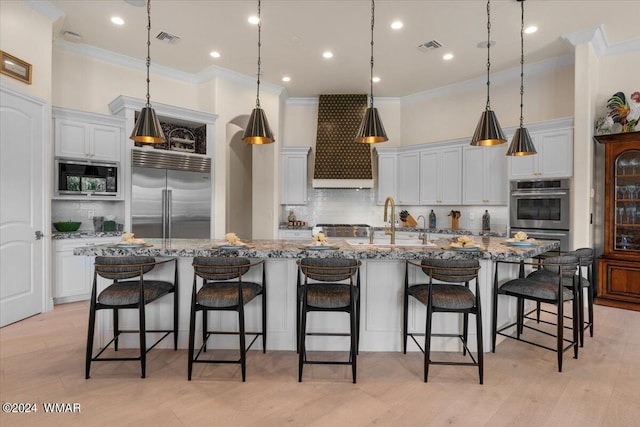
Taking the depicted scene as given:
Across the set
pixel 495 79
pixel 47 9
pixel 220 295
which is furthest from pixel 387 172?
pixel 47 9

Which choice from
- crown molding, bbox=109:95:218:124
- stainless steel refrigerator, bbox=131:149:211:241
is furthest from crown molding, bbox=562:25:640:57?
stainless steel refrigerator, bbox=131:149:211:241

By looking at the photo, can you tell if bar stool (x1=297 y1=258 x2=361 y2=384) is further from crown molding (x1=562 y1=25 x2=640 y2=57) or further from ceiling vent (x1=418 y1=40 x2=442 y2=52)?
crown molding (x1=562 y1=25 x2=640 y2=57)

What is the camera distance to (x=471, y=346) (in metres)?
3.05

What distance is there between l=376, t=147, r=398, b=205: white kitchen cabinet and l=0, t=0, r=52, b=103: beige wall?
5.26 m

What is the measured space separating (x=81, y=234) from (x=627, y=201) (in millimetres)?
7301

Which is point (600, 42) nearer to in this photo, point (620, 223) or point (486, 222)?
point (620, 223)

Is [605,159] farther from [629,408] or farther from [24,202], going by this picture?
[24,202]

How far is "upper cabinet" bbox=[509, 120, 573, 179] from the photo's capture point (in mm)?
4773

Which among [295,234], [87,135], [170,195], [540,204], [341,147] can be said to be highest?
[341,147]

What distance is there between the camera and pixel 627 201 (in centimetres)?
455

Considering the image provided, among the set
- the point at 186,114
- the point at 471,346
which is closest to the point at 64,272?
the point at 186,114

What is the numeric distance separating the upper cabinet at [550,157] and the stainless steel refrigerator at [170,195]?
16.2 ft

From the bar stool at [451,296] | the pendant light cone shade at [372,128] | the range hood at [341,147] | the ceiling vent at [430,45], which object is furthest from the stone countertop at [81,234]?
the ceiling vent at [430,45]

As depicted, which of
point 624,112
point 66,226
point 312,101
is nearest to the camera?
point 624,112
